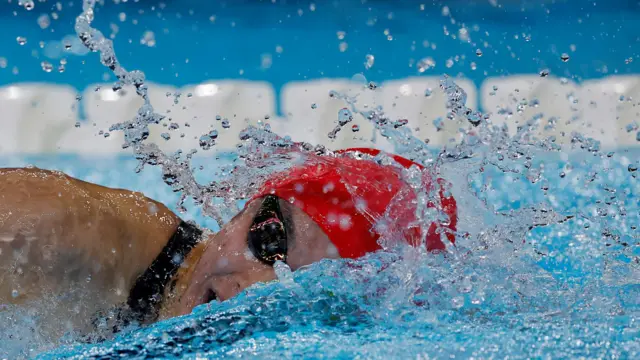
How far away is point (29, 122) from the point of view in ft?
9.90

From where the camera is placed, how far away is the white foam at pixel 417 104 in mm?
3043

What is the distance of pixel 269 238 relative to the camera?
1.14m

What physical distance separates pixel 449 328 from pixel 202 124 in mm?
2445

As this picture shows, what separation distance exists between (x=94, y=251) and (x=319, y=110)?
199cm

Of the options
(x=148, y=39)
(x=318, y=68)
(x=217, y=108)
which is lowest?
(x=217, y=108)

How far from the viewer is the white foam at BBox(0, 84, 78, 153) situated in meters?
3.01

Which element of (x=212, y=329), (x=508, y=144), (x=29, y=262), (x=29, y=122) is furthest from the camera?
(x=29, y=122)

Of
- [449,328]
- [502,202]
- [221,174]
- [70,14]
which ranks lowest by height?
[502,202]

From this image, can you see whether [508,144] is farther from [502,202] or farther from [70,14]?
[70,14]

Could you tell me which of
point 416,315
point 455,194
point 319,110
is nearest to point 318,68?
point 319,110

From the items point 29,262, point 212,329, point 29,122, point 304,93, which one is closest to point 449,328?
point 212,329

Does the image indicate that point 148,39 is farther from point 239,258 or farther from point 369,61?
point 239,258

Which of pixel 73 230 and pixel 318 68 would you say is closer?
pixel 73 230

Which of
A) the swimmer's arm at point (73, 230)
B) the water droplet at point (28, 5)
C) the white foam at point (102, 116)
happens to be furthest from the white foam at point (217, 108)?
the swimmer's arm at point (73, 230)
